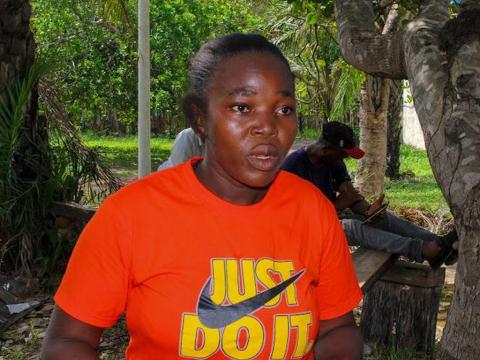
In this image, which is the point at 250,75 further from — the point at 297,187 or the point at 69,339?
the point at 69,339

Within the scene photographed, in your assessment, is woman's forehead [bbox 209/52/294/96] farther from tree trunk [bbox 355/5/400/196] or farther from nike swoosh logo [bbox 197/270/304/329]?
tree trunk [bbox 355/5/400/196]

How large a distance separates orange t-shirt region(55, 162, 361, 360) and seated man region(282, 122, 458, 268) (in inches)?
146

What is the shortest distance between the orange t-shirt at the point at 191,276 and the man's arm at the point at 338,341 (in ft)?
0.28

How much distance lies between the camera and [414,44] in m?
3.62

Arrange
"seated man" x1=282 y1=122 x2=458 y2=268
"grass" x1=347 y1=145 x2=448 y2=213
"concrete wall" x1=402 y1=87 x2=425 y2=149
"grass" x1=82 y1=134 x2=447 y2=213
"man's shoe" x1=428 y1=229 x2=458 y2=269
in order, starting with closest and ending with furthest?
"man's shoe" x1=428 y1=229 x2=458 y2=269, "seated man" x1=282 y1=122 x2=458 y2=268, "grass" x1=347 y1=145 x2=448 y2=213, "grass" x1=82 y1=134 x2=447 y2=213, "concrete wall" x1=402 y1=87 x2=425 y2=149

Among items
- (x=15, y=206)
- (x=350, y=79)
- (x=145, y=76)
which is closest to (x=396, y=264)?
(x=15, y=206)

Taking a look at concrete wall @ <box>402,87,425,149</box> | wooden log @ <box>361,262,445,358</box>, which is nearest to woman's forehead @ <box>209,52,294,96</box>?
wooden log @ <box>361,262,445,358</box>

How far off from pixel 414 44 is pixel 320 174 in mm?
2270

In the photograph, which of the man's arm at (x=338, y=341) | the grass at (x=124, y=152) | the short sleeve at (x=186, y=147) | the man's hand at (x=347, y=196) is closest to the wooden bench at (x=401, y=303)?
the man's hand at (x=347, y=196)

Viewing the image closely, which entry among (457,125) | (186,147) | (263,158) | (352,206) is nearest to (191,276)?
(263,158)

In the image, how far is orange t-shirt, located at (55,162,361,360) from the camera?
1658 mm

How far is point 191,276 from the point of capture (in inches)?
66.1

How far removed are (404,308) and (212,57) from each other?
12.2 feet

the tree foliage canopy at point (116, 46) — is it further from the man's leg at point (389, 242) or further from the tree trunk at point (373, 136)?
the man's leg at point (389, 242)
